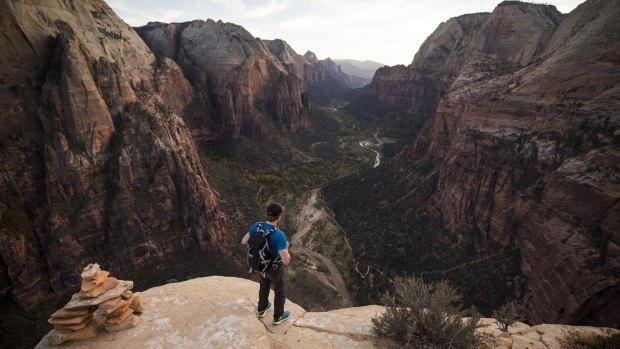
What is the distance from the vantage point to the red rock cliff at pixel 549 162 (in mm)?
25359

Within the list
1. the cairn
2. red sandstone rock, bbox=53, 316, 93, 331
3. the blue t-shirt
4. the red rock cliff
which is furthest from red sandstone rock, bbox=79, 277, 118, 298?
the red rock cliff

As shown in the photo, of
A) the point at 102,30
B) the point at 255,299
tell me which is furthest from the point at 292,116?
the point at 255,299

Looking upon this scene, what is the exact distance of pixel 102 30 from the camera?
149 ft

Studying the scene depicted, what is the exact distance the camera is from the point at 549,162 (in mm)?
32281

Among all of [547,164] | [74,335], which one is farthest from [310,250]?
[74,335]

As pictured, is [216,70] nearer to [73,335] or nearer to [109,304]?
[109,304]

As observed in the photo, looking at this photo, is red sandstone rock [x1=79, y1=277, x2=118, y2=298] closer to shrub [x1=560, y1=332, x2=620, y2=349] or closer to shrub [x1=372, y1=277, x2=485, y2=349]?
shrub [x1=372, y1=277, x2=485, y2=349]

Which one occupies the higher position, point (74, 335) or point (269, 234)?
point (269, 234)

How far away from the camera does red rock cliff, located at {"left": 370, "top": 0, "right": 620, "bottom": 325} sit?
25359 mm

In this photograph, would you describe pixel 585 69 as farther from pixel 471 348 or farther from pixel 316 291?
pixel 316 291

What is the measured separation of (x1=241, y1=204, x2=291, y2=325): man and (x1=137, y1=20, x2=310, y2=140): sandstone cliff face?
253 feet

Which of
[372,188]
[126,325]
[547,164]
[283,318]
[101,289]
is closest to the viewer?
[126,325]

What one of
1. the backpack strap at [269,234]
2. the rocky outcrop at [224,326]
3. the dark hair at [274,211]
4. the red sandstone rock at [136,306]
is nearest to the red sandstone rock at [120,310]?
the red sandstone rock at [136,306]

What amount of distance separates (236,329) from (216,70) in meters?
88.9
